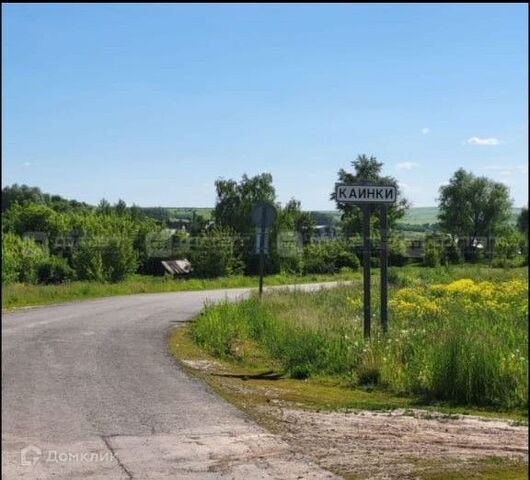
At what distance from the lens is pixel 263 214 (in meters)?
16.2

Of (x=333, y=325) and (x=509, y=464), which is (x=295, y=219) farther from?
(x=509, y=464)

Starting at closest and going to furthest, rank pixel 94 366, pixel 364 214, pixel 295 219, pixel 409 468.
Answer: pixel 409 468, pixel 364 214, pixel 94 366, pixel 295 219

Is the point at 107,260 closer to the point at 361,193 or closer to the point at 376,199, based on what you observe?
the point at 361,193

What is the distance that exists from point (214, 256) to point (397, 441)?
3429 cm

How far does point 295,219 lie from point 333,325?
17.9m

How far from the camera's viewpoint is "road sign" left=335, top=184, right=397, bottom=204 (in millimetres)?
9109

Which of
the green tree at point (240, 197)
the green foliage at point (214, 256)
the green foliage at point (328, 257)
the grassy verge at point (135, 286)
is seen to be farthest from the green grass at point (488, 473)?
the green foliage at point (214, 256)

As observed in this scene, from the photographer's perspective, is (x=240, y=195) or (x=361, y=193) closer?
(x=361, y=193)

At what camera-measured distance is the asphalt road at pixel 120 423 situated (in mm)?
5242

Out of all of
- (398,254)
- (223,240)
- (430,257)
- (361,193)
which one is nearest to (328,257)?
(223,240)

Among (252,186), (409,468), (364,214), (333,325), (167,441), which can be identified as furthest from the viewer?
(252,186)

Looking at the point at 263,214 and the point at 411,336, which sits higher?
the point at 263,214

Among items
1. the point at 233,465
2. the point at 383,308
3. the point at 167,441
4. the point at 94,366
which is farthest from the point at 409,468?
the point at 94,366

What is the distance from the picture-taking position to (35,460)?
17.6ft
